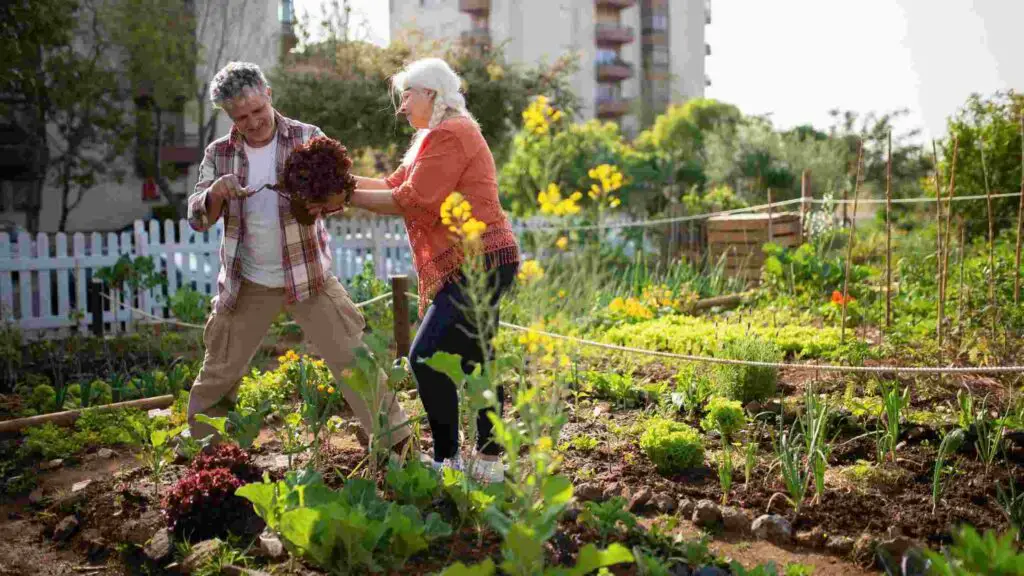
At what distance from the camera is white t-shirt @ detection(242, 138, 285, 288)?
3.76 meters

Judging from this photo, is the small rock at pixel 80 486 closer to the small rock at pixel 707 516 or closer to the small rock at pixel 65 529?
the small rock at pixel 65 529

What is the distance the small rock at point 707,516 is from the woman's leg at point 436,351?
928 millimetres

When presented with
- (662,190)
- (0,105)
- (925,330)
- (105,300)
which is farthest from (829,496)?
(0,105)

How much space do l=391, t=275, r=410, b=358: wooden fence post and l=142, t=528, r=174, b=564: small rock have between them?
7.48 ft

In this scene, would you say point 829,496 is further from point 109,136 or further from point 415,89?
point 109,136

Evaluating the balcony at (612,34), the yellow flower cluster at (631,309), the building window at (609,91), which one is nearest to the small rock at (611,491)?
the yellow flower cluster at (631,309)

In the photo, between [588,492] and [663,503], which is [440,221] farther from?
[663,503]

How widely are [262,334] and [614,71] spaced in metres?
42.4

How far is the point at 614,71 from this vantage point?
44625mm

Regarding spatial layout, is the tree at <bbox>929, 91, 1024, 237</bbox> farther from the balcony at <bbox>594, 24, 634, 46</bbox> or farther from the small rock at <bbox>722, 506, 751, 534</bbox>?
the balcony at <bbox>594, 24, 634, 46</bbox>

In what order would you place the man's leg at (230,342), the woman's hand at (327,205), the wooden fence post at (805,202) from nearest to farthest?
the woman's hand at (327,205), the man's leg at (230,342), the wooden fence post at (805,202)

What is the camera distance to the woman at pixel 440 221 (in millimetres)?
3297

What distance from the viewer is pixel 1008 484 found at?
3.38m

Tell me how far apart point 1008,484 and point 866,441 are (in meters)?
0.71
